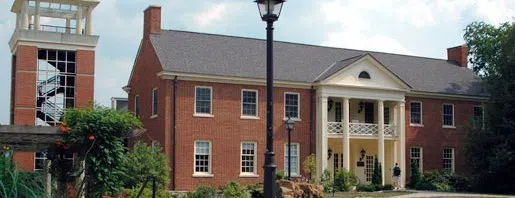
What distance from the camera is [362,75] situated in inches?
1599

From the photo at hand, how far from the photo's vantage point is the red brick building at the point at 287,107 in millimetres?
36750

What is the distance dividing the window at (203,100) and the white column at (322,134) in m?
6.26

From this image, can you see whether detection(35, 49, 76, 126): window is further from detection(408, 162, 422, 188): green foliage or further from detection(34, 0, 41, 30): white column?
detection(408, 162, 422, 188): green foliage

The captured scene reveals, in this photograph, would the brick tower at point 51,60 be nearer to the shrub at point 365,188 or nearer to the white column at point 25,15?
the white column at point 25,15

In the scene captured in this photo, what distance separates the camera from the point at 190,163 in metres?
36.4

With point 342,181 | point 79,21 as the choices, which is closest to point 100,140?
point 342,181

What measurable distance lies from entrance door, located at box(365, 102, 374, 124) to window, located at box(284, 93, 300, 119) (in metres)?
5.42

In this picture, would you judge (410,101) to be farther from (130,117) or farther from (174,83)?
(130,117)

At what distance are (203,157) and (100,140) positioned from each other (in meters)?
21.0

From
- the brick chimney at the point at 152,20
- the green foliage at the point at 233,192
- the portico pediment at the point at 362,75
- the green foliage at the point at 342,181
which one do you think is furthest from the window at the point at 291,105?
the green foliage at the point at 233,192

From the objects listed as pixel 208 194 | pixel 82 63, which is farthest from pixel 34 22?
pixel 208 194

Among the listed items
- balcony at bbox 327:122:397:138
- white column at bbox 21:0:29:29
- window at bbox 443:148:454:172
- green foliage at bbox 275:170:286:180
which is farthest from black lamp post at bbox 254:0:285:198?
A: window at bbox 443:148:454:172

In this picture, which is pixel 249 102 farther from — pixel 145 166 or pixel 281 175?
pixel 145 166

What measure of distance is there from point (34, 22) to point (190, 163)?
11641 millimetres
